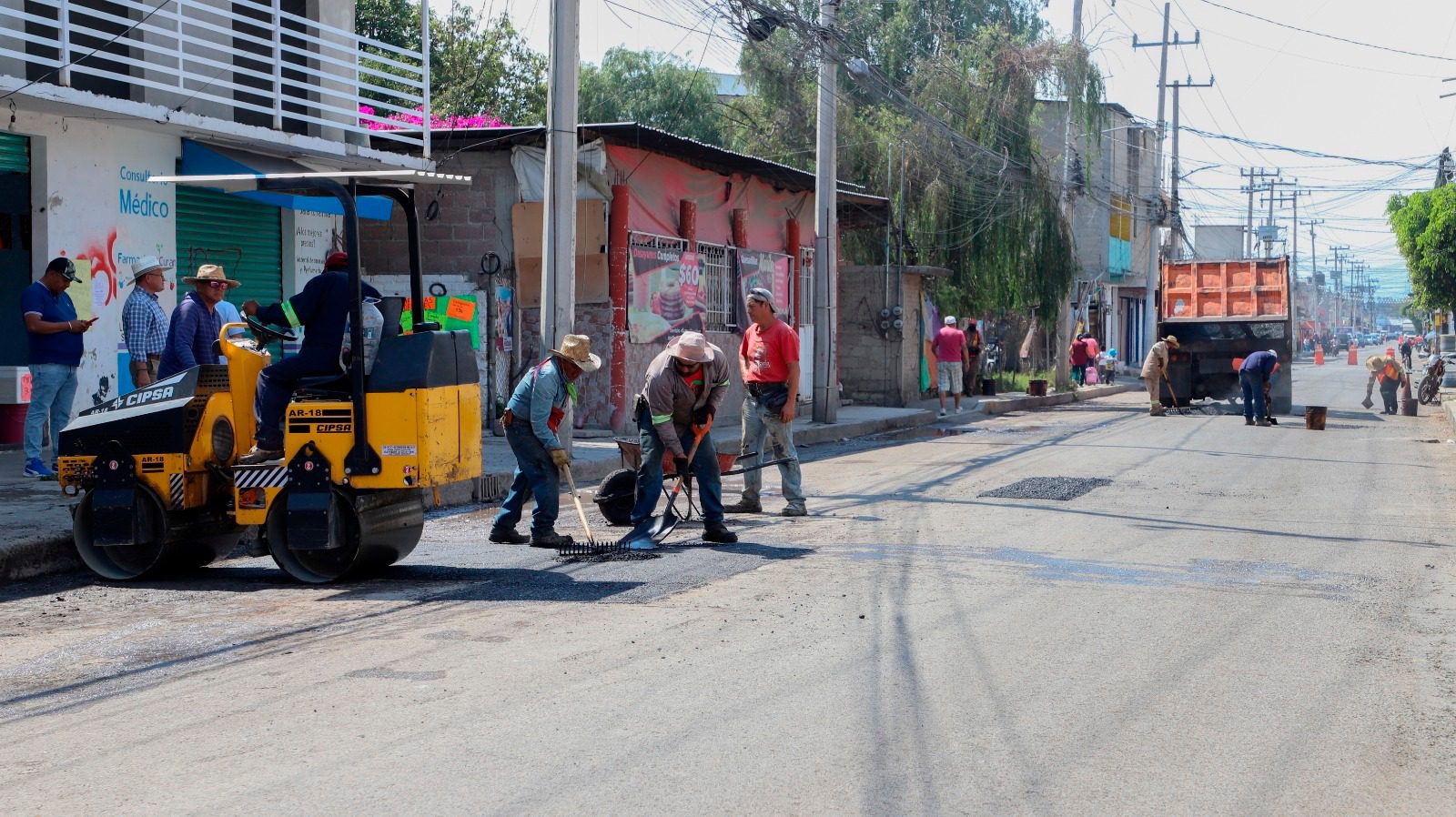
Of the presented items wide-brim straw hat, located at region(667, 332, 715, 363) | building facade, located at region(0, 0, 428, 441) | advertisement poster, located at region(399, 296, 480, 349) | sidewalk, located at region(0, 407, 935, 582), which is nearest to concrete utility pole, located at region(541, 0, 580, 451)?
sidewalk, located at region(0, 407, 935, 582)

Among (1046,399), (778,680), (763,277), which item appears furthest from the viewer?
(1046,399)

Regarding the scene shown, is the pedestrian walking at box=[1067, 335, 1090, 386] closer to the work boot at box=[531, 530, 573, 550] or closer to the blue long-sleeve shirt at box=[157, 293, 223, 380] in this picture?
the work boot at box=[531, 530, 573, 550]

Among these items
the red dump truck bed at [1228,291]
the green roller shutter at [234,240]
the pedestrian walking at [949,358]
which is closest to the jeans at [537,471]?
the green roller shutter at [234,240]

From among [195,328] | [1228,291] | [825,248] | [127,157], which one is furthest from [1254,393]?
[195,328]

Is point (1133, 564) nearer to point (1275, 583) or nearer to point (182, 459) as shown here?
point (1275, 583)

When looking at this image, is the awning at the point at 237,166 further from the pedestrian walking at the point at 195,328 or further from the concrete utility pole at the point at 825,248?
the concrete utility pole at the point at 825,248

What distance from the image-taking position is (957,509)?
11.9m

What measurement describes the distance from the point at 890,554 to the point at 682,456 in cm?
158

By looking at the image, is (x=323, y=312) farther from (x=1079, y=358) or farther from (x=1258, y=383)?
(x=1079, y=358)

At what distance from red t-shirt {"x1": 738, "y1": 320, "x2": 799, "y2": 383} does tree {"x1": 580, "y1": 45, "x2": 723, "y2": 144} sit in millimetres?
31231

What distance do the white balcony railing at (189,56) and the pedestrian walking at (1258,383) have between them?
13.2 meters

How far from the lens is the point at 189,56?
14.5 meters

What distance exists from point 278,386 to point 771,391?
4.54 m

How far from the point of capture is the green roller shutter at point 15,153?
13280 mm
